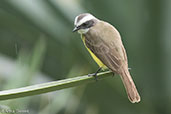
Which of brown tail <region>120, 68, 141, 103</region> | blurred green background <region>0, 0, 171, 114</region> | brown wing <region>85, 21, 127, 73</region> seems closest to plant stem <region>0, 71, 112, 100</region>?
brown tail <region>120, 68, 141, 103</region>

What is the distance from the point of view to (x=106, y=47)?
3.30 m

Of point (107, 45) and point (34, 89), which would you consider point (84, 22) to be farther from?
point (34, 89)

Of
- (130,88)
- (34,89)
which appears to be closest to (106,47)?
(130,88)

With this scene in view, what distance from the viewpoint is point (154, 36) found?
3.91m

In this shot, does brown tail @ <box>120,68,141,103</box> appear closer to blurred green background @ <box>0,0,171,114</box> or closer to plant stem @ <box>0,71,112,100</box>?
blurred green background @ <box>0,0,171,114</box>

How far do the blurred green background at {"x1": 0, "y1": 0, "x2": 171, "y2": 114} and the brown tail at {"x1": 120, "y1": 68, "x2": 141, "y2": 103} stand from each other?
0.64m

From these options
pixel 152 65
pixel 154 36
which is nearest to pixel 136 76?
pixel 152 65

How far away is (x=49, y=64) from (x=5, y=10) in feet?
2.80

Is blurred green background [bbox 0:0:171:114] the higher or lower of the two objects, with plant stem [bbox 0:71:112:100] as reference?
lower

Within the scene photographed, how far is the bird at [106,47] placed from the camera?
3.03 meters

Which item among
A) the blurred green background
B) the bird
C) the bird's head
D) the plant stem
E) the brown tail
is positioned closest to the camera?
the plant stem

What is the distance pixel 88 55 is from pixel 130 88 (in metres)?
1.09

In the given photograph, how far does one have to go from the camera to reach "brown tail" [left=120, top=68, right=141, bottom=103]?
2797mm

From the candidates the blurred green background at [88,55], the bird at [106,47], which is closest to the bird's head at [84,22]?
the bird at [106,47]
